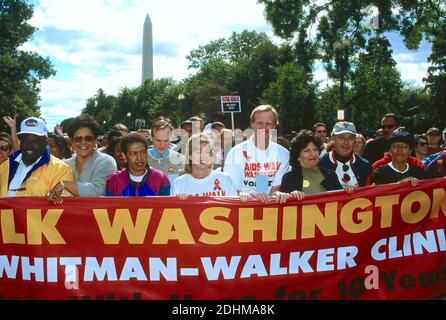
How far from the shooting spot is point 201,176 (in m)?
4.91

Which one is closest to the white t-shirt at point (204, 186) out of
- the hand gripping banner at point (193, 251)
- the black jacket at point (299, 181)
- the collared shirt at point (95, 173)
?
the hand gripping banner at point (193, 251)

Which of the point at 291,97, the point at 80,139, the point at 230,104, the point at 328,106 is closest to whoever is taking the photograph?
the point at 80,139

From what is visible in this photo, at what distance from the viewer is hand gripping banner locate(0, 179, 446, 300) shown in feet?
15.0

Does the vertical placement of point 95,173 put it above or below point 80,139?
below

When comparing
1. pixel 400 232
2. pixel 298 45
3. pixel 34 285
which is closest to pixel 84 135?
pixel 34 285

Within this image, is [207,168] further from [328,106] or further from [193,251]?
[328,106]

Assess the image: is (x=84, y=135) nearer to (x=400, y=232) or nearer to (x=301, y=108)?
(x=400, y=232)

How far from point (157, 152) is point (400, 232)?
3.20 metres

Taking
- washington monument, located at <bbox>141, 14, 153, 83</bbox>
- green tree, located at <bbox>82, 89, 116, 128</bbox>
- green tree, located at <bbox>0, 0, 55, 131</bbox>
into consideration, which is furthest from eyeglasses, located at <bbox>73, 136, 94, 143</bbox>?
green tree, located at <bbox>82, 89, 116, 128</bbox>

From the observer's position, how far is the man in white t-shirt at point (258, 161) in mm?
5363

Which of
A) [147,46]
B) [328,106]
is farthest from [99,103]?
[328,106]

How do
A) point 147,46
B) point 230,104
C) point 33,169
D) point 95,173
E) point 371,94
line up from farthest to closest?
1. point 147,46
2. point 371,94
3. point 230,104
4. point 95,173
5. point 33,169

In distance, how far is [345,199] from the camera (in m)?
4.79

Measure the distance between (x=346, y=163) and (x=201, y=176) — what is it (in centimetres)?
168
